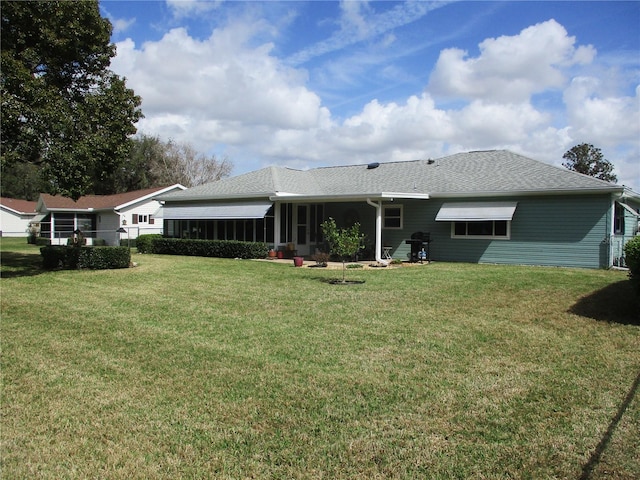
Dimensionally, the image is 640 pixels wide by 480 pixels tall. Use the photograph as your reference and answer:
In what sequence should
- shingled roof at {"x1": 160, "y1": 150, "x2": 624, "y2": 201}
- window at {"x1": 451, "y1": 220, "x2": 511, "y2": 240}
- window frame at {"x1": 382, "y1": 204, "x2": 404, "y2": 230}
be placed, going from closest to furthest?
shingled roof at {"x1": 160, "y1": 150, "x2": 624, "y2": 201} → window at {"x1": 451, "y1": 220, "x2": 511, "y2": 240} → window frame at {"x1": 382, "y1": 204, "x2": 404, "y2": 230}

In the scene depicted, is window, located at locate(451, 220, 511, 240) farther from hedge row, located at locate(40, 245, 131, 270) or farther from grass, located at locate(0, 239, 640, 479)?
hedge row, located at locate(40, 245, 131, 270)

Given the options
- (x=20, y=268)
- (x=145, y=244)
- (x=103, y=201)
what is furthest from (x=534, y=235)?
(x=103, y=201)

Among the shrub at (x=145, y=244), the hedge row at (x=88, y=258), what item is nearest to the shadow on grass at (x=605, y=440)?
the hedge row at (x=88, y=258)

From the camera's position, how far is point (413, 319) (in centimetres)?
862

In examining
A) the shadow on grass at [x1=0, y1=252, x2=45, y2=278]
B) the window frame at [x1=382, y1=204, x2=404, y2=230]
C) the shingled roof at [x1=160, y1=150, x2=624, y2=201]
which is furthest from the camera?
the window frame at [x1=382, y1=204, x2=404, y2=230]

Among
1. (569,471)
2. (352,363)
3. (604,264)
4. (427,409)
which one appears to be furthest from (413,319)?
(604,264)

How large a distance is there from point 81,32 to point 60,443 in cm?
1535

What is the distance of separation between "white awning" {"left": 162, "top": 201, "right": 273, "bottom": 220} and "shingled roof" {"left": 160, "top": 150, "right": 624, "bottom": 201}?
447 mm

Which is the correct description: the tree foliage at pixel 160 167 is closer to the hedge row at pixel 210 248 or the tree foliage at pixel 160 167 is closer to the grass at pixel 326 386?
the hedge row at pixel 210 248

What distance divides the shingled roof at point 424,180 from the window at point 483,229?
45.2 inches

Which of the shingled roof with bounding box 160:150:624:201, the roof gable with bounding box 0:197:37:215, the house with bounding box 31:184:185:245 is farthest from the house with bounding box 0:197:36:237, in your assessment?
the shingled roof with bounding box 160:150:624:201

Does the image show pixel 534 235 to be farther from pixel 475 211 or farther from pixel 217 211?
pixel 217 211

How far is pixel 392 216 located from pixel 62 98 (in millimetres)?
13041

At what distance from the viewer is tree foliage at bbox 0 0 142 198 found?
1398 centimetres
